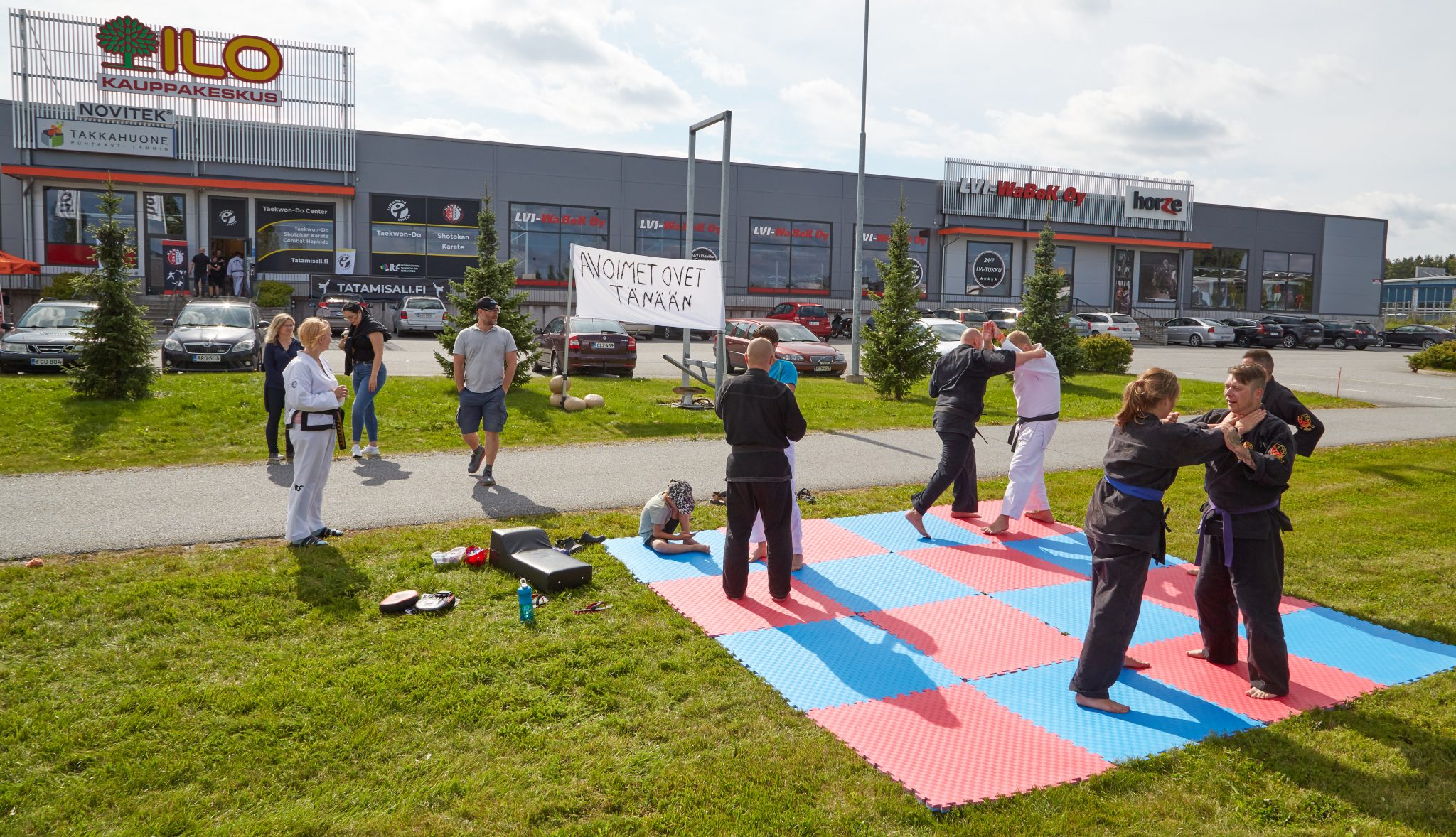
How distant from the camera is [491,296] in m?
15.9

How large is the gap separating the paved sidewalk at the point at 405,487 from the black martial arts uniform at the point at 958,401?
227 cm

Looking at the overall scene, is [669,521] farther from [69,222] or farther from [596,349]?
[69,222]

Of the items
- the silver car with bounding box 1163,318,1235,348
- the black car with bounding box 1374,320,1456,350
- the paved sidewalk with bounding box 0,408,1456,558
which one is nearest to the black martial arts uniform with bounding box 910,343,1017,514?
the paved sidewalk with bounding box 0,408,1456,558

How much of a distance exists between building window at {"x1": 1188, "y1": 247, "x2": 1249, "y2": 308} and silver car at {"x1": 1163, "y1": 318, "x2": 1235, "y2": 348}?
8941 millimetres

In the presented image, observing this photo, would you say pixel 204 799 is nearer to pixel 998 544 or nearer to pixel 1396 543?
pixel 998 544

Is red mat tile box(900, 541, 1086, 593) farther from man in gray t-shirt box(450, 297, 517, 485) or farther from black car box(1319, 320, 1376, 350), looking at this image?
black car box(1319, 320, 1376, 350)

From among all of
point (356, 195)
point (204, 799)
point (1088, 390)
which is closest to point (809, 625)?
point (204, 799)

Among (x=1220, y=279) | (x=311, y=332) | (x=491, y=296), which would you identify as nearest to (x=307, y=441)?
(x=311, y=332)

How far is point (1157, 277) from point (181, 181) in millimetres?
45581

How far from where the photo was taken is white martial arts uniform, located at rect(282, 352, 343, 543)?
6820mm

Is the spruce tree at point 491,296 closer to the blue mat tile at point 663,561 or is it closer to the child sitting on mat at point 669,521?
the child sitting on mat at point 669,521

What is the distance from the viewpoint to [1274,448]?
461 cm

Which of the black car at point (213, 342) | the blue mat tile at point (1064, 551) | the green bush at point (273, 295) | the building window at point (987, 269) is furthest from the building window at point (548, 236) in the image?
→ the blue mat tile at point (1064, 551)

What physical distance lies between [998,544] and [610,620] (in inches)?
144
